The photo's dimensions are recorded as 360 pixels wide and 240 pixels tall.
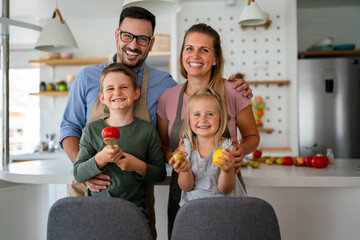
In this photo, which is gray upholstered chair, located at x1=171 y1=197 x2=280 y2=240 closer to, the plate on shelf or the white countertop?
the white countertop

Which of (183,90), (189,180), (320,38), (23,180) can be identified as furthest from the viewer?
(320,38)

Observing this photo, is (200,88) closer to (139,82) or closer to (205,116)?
(205,116)

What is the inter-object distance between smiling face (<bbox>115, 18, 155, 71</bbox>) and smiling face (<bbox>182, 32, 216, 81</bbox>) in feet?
0.71

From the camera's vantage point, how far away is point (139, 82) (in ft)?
5.42

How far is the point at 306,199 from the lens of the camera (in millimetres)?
1896

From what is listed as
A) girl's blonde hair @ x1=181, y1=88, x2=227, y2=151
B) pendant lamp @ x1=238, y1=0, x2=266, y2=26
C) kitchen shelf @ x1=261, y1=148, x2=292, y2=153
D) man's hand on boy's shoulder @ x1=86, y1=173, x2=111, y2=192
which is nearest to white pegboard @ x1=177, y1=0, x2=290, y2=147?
kitchen shelf @ x1=261, y1=148, x2=292, y2=153

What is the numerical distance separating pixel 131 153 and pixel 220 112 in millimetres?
373

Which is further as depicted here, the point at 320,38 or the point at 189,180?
the point at 320,38

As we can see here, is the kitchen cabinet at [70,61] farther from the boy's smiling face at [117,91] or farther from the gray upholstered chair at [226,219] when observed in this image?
the gray upholstered chair at [226,219]

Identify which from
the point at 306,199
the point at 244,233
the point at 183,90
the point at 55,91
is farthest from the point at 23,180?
the point at 55,91

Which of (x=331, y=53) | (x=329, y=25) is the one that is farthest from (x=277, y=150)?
(x=329, y=25)

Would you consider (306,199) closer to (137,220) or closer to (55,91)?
(137,220)

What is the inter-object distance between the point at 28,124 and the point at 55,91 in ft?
3.05

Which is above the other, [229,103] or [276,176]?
[229,103]
